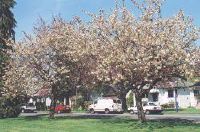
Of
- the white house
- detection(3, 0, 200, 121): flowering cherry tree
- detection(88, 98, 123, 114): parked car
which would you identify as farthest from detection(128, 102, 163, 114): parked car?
detection(3, 0, 200, 121): flowering cherry tree

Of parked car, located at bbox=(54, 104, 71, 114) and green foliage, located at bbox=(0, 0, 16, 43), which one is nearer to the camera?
green foliage, located at bbox=(0, 0, 16, 43)

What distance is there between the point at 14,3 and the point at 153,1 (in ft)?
100

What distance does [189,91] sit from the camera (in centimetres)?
7562

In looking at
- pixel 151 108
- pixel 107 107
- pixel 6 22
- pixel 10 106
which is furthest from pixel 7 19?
pixel 151 108

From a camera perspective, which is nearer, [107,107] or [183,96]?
[107,107]

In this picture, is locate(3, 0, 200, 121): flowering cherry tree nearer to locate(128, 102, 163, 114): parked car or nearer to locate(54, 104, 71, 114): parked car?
locate(128, 102, 163, 114): parked car

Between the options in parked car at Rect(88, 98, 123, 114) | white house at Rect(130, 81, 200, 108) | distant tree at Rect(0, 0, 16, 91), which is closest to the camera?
distant tree at Rect(0, 0, 16, 91)

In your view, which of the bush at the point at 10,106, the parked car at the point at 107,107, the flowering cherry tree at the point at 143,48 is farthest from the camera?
the parked car at the point at 107,107

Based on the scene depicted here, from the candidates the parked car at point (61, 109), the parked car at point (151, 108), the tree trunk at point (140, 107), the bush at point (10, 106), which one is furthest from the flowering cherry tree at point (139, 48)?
the parked car at point (61, 109)

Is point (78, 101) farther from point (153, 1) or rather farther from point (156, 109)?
point (153, 1)

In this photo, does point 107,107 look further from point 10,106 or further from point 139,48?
point 139,48

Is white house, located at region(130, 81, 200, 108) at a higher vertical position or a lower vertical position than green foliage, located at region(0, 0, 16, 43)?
lower

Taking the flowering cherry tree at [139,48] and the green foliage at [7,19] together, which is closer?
the flowering cherry tree at [139,48]

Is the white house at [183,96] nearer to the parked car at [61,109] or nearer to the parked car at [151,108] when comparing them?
the parked car at [61,109]
